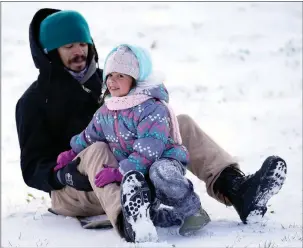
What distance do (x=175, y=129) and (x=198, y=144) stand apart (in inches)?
21.7

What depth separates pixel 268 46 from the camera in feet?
49.7

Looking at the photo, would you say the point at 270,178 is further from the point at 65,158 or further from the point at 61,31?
the point at 61,31

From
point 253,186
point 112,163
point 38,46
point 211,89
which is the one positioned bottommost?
point 211,89

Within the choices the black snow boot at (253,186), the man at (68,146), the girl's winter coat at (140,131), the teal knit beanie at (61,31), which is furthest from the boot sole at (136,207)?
the teal knit beanie at (61,31)

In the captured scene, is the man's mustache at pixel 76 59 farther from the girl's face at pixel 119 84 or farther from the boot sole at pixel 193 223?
the boot sole at pixel 193 223

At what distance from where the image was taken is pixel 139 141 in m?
4.46

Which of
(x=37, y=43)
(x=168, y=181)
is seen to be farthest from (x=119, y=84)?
(x=37, y=43)

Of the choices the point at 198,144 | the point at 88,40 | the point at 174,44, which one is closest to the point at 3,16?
the point at 174,44

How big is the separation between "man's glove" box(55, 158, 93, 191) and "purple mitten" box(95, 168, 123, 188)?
1.31 feet

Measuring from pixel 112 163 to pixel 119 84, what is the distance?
0.62 meters

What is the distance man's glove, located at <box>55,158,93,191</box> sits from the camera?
4.89 metres

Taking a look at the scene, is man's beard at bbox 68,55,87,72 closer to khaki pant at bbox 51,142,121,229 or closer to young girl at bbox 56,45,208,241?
young girl at bbox 56,45,208,241

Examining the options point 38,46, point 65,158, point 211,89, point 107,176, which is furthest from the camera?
point 211,89

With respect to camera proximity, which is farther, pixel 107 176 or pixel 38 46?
pixel 38 46
